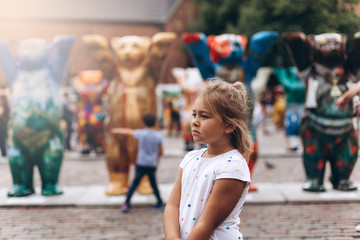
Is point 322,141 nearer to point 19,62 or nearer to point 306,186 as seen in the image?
point 306,186

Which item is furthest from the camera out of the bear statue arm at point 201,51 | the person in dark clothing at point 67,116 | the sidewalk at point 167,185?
the person in dark clothing at point 67,116

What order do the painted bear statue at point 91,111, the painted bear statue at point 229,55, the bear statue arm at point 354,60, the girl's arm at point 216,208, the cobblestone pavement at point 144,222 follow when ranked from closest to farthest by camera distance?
the girl's arm at point 216,208 → the cobblestone pavement at point 144,222 → the bear statue arm at point 354,60 → the painted bear statue at point 229,55 → the painted bear statue at point 91,111

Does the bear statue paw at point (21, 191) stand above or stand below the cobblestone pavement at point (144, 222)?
above

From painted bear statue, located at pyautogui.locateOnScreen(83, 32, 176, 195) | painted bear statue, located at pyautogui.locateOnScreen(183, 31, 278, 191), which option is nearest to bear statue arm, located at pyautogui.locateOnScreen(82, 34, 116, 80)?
painted bear statue, located at pyautogui.locateOnScreen(83, 32, 176, 195)

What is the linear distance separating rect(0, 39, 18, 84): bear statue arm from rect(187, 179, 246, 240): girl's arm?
401 centimetres

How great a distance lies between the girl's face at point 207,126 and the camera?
1621mm

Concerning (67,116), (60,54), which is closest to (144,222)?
(60,54)

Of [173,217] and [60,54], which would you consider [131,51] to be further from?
[173,217]

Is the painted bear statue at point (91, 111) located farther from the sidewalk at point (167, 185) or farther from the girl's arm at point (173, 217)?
the girl's arm at point (173, 217)

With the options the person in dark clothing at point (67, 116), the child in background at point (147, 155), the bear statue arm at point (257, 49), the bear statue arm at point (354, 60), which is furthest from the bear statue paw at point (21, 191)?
the person in dark clothing at point (67, 116)

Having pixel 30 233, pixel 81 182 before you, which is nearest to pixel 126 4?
pixel 81 182

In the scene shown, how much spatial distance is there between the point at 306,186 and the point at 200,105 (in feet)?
11.8

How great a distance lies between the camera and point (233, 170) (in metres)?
1.56

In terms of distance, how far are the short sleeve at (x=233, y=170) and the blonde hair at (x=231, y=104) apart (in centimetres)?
12
